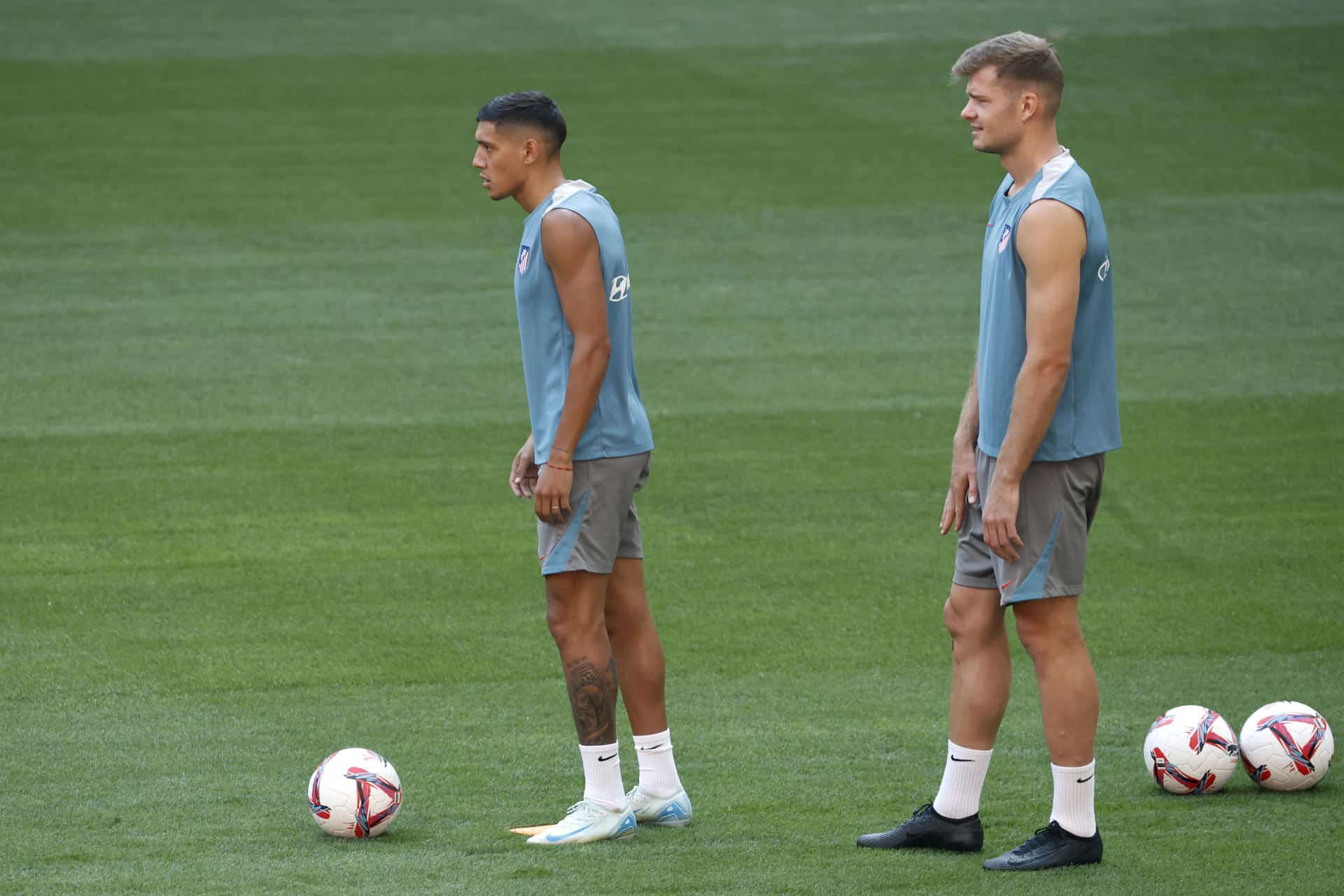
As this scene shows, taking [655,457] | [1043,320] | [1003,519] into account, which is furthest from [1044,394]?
[655,457]

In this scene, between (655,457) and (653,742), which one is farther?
(655,457)

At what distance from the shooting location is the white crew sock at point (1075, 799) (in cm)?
433

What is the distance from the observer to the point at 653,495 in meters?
9.08

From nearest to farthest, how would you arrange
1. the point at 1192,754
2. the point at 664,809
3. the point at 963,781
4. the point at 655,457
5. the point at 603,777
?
the point at 963,781 < the point at 603,777 < the point at 664,809 < the point at 1192,754 < the point at 655,457

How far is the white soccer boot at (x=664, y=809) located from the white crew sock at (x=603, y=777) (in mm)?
148

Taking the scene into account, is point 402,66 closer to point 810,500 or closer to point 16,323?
point 16,323

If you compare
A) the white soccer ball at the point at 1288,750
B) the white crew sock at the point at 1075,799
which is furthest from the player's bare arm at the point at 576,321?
the white soccer ball at the point at 1288,750

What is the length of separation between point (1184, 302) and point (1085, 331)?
9.09 metres

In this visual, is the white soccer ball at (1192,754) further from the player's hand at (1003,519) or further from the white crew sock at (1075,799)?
the player's hand at (1003,519)

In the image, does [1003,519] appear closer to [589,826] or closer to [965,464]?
[965,464]

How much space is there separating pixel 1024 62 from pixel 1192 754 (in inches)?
81.4

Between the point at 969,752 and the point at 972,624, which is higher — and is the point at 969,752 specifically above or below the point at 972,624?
below

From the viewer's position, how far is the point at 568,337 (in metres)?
4.67

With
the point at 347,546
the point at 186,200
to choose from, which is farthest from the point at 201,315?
the point at 347,546
